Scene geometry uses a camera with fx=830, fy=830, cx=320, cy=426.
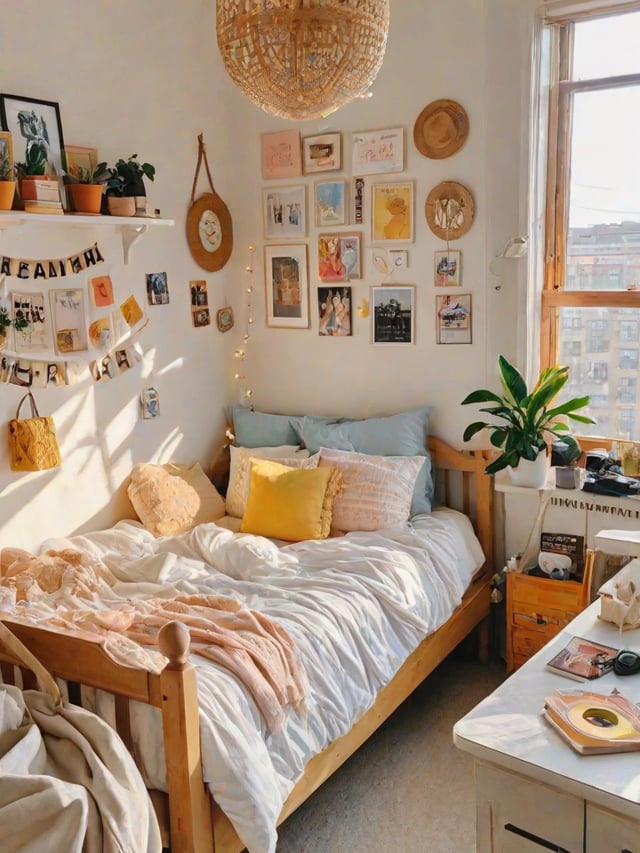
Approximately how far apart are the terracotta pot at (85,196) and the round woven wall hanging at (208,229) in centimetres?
71

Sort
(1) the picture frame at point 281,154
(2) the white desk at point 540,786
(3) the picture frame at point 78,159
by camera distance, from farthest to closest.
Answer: (1) the picture frame at point 281,154
(3) the picture frame at point 78,159
(2) the white desk at point 540,786

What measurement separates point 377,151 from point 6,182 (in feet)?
5.07

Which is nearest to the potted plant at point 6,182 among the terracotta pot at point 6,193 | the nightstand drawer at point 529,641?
the terracotta pot at point 6,193

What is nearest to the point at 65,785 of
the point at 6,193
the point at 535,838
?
the point at 535,838

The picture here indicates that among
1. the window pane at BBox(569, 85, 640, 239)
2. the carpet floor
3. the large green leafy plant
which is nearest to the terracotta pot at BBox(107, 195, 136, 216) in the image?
the large green leafy plant

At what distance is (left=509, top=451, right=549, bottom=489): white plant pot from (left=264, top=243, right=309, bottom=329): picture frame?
122 centimetres

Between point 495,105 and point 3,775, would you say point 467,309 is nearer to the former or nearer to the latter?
point 495,105

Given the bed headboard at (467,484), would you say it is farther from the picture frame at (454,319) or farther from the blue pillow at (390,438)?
the picture frame at (454,319)

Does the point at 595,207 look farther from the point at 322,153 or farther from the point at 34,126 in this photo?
the point at 34,126

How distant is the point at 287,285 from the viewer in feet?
12.3

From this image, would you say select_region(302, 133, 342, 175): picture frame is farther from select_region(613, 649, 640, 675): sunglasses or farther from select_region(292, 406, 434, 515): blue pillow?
select_region(613, 649, 640, 675): sunglasses

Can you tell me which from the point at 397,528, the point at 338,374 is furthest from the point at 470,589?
A: the point at 338,374

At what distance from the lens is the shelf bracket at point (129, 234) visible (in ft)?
10.5

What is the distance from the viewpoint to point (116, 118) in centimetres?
315
